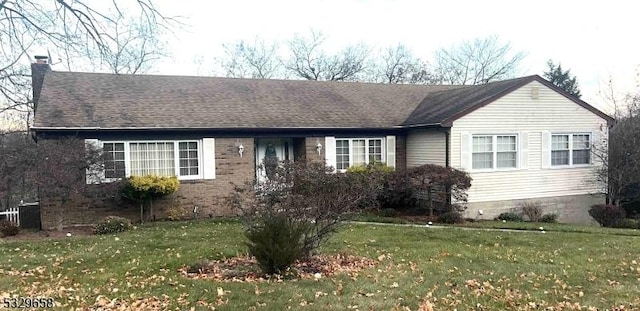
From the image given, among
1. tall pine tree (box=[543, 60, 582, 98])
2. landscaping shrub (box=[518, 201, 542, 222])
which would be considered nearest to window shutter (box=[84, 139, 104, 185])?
landscaping shrub (box=[518, 201, 542, 222])

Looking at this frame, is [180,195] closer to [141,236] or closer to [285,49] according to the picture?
[141,236]

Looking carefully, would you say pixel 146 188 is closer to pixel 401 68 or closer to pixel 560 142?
pixel 560 142

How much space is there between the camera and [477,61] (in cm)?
4428

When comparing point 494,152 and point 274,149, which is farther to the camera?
point 274,149

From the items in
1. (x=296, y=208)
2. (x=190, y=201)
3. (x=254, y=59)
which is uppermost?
(x=254, y=59)

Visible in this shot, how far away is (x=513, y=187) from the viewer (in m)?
16.5

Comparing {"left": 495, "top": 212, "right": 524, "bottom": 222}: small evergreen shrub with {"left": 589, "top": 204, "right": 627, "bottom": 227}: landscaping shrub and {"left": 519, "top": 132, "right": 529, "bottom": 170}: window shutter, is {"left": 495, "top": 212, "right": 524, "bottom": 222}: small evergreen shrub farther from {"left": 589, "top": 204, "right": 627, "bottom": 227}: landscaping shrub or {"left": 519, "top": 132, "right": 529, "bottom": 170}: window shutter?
{"left": 589, "top": 204, "right": 627, "bottom": 227}: landscaping shrub

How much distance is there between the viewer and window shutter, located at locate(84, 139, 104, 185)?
13136mm

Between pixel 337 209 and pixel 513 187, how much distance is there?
34.9ft

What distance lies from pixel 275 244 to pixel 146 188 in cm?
786

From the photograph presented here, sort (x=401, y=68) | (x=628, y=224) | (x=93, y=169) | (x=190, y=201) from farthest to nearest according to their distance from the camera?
(x=401, y=68) → (x=190, y=201) → (x=628, y=224) → (x=93, y=169)

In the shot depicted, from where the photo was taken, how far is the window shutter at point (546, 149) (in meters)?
16.9

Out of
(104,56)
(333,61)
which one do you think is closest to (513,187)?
(104,56)

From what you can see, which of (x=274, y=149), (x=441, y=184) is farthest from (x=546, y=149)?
(x=274, y=149)
